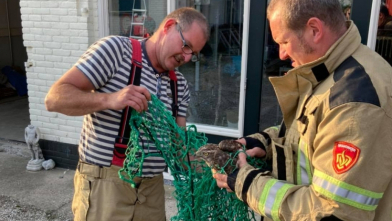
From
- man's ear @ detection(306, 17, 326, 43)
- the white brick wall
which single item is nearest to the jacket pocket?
man's ear @ detection(306, 17, 326, 43)

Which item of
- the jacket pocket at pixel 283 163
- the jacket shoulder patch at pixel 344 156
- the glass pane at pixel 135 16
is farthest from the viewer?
the glass pane at pixel 135 16

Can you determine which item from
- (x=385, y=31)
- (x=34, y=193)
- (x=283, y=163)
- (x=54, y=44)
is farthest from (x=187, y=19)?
(x=34, y=193)

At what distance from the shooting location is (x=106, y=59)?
1979 mm

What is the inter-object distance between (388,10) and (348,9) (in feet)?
1.16

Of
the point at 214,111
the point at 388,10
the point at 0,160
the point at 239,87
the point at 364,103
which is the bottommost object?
the point at 0,160

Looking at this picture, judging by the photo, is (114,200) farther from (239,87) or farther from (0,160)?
(0,160)

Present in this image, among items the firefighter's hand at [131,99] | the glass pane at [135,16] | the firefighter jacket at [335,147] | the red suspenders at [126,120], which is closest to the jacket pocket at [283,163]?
the firefighter jacket at [335,147]

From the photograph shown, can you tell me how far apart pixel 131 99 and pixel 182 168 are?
449 mm

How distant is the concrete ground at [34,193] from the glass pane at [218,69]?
42.1 inches

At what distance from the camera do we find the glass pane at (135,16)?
4748 millimetres

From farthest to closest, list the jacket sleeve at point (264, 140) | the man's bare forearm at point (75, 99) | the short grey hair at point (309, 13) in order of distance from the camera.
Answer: the jacket sleeve at point (264, 140) → the man's bare forearm at point (75, 99) → the short grey hair at point (309, 13)

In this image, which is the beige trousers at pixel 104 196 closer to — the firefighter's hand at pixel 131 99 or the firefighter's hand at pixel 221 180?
the firefighter's hand at pixel 131 99

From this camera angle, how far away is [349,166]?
4.33ft

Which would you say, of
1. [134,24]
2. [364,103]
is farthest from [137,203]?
[134,24]
